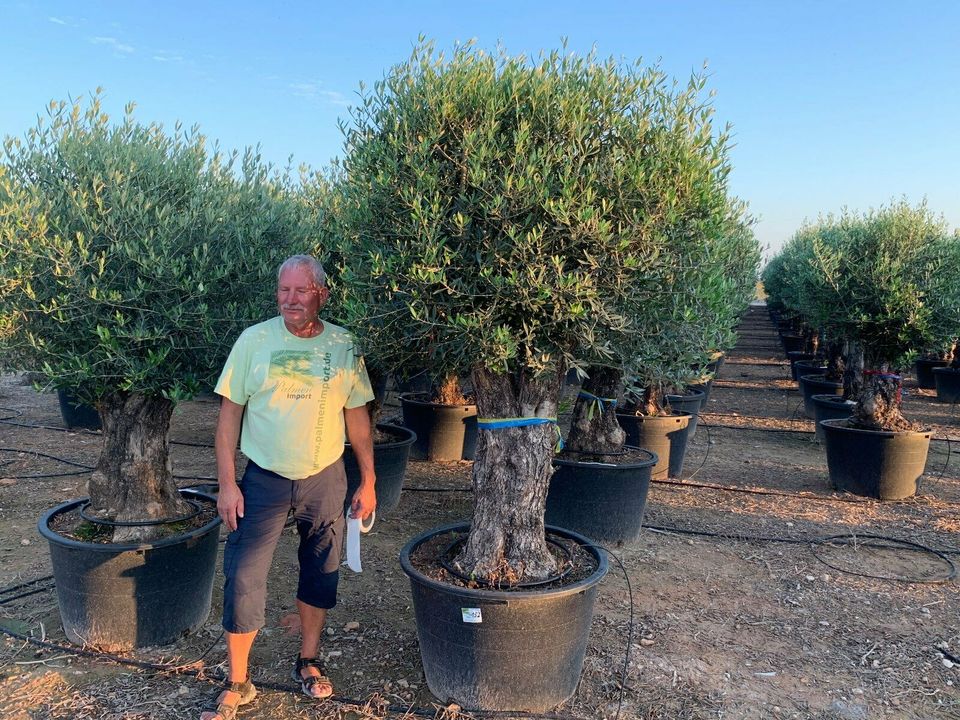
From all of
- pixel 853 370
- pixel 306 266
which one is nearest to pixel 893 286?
pixel 853 370

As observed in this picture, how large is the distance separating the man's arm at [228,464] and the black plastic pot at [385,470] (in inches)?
125

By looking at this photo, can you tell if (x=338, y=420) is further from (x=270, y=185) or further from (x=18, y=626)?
(x=18, y=626)

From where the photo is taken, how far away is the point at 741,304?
39.7 feet

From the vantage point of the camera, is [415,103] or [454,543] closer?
[415,103]

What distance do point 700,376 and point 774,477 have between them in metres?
5.03

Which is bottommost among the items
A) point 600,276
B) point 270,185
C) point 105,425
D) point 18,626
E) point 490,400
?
point 18,626

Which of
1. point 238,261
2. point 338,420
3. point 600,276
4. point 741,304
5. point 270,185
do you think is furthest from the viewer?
point 741,304

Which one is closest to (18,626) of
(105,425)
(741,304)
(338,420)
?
(105,425)

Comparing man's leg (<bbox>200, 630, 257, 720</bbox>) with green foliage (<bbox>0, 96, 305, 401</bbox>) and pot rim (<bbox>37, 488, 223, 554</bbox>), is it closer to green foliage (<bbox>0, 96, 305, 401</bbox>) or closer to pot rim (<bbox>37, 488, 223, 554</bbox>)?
pot rim (<bbox>37, 488, 223, 554</bbox>)

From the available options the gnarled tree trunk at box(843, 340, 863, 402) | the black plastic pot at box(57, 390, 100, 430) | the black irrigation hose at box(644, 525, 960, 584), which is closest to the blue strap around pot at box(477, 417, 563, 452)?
the black irrigation hose at box(644, 525, 960, 584)

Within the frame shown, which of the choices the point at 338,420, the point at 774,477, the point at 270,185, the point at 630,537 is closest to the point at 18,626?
the point at 338,420

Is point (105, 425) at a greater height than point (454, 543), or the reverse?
point (105, 425)

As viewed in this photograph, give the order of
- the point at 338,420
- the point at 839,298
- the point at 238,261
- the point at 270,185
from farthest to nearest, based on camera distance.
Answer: the point at 839,298
the point at 270,185
the point at 238,261
the point at 338,420

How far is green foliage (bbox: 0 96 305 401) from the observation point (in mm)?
4008
